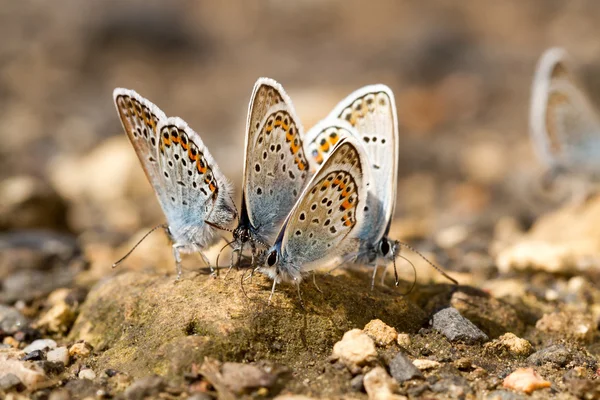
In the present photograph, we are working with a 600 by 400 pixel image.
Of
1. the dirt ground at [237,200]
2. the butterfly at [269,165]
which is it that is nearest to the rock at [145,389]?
the dirt ground at [237,200]

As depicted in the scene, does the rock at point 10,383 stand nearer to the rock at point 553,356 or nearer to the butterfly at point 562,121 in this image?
the rock at point 553,356

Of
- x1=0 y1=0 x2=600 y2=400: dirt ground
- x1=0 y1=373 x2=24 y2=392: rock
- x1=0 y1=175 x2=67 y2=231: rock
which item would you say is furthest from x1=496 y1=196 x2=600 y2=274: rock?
x1=0 y1=175 x2=67 y2=231: rock

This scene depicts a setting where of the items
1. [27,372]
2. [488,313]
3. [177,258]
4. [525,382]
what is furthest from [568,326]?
[27,372]

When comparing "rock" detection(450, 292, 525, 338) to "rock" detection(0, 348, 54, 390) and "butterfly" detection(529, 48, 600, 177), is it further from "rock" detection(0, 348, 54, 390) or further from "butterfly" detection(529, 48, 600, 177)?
"butterfly" detection(529, 48, 600, 177)

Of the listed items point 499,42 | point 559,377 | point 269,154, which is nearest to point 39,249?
point 269,154

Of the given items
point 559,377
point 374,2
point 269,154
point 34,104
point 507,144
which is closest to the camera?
Answer: point 559,377

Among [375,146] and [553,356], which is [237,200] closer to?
[375,146]

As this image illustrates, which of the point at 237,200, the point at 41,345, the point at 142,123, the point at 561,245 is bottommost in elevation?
the point at 41,345

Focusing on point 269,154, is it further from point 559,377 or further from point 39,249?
point 39,249
